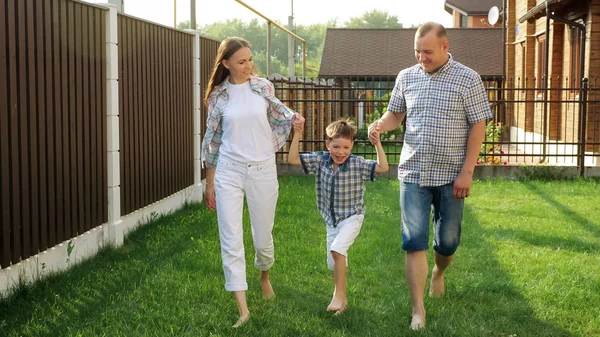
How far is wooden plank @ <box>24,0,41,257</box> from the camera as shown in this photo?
632 cm

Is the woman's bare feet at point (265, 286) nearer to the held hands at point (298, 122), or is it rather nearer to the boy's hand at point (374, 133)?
the held hands at point (298, 122)

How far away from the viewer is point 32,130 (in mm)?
6379

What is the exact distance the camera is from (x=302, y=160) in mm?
5992

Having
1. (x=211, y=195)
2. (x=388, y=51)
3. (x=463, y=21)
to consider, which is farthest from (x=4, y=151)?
(x=463, y=21)

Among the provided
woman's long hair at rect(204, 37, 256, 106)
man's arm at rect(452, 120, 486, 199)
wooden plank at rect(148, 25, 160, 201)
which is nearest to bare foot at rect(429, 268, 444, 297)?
man's arm at rect(452, 120, 486, 199)

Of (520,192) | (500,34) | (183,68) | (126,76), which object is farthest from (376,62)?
(126,76)

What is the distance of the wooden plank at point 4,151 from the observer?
5859mm

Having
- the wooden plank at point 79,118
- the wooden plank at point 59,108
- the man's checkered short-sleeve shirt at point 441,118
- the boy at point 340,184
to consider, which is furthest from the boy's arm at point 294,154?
the wooden plank at point 79,118

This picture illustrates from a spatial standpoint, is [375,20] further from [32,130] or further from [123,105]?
[32,130]

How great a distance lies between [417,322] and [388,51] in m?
27.4

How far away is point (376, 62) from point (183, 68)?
20803mm

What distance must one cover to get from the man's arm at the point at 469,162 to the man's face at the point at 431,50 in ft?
1.43

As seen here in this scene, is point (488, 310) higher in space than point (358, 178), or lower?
lower

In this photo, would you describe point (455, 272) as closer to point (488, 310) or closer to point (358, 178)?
point (488, 310)
